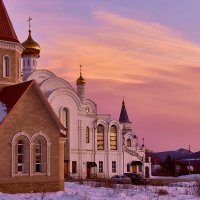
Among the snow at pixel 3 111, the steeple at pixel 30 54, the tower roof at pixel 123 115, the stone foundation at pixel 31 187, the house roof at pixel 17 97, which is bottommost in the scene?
the stone foundation at pixel 31 187

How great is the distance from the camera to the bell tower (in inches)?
1155

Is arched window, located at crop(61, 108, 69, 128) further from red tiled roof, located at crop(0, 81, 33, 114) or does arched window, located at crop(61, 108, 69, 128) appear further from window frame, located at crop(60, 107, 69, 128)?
red tiled roof, located at crop(0, 81, 33, 114)

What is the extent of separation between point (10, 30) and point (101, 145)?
89.0 ft

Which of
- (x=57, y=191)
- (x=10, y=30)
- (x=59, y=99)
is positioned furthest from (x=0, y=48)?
(x=59, y=99)

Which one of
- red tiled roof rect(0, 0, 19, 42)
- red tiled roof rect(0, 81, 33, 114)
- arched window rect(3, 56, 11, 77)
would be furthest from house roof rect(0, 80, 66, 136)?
red tiled roof rect(0, 0, 19, 42)

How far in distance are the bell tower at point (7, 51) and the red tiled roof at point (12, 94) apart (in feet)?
5.40

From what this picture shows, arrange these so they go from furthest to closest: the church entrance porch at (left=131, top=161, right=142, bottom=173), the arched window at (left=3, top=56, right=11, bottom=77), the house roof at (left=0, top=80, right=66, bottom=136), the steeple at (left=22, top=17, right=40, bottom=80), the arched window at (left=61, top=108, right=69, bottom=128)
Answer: the church entrance porch at (left=131, top=161, right=142, bottom=173)
the steeple at (left=22, top=17, right=40, bottom=80)
the arched window at (left=61, top=108, right=69, bottom=128)
the arched window at (left=3, top=56, right=11, bottom=77)
the house roof at (left=0, top=80, right=66, bottom=136)

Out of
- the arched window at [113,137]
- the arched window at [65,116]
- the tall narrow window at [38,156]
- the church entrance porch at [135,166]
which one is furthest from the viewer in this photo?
the church entrance porch at [135,166]

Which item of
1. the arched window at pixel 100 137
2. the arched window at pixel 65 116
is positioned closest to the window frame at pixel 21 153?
the arched window at pixel 65 116

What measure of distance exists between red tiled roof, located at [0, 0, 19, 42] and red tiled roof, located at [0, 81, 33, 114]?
321 cm

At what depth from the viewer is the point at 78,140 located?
5125 cm

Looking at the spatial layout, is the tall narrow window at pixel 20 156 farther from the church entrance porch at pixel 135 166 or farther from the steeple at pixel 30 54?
the church entrance porch at pixel 135 166

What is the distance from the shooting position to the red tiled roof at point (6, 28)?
29297 mm

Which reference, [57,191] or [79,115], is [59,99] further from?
[57,191]
